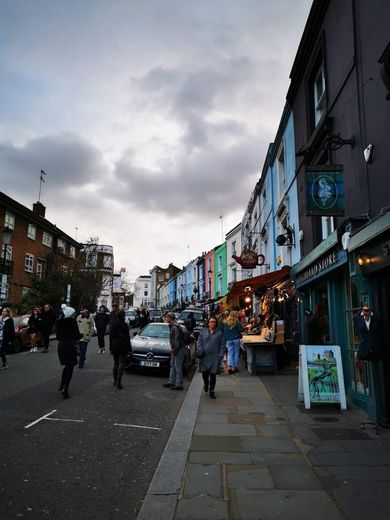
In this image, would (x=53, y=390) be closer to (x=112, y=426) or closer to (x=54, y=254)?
(x=112, y=426)

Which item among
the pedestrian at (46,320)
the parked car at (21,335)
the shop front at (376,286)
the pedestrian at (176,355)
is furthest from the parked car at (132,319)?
the shop front at (376,286)

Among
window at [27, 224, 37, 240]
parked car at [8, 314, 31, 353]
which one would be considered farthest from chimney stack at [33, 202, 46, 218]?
parked car at [8, 314, 31, 353]

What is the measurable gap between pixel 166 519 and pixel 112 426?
3063 mm

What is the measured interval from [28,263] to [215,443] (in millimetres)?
33661

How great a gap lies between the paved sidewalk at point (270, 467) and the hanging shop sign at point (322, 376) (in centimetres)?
23

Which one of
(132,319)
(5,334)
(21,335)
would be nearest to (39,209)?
(132,319)

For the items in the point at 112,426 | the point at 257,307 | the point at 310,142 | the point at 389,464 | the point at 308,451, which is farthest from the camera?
the point at 257,307

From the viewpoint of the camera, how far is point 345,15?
8.63 metres

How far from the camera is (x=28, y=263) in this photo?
116 feet

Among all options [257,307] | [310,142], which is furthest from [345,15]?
[257,307]

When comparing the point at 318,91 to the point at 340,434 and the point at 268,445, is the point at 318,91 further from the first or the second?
the point at 268,445

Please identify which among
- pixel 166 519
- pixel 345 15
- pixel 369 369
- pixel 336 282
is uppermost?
pixel 345 15

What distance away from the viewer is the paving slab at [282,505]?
332 cm

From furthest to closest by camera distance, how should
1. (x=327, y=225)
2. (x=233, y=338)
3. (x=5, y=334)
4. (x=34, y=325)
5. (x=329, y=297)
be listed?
(x=34, y=325)
(x=233, y=338)
(x=5, y=334)
(x=327, y=225)
(x=329, y=297)
